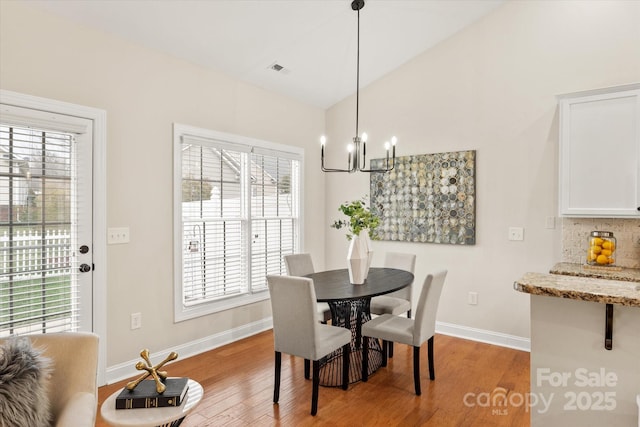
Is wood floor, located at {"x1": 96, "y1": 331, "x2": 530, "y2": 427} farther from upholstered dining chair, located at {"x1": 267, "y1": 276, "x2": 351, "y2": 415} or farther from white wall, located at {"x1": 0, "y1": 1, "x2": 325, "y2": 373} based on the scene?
white wall, located at {"x1": 0, "y1": 1, "x2": 325, "y2": 373}

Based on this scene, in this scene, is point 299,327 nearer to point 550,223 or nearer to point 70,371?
point 70,371

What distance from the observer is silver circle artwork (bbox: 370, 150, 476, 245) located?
4012 mm

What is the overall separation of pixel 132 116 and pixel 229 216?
1.28m

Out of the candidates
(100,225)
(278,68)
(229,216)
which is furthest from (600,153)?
(100,225)

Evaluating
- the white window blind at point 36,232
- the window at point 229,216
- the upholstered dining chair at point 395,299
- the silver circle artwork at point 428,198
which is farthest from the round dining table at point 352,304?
the white window blind at point 36,232

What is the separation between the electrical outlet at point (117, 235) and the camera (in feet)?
9.72

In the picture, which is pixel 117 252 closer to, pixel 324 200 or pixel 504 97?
pixel 324 200

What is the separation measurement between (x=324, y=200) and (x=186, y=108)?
2.21 meters

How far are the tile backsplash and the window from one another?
2794mm

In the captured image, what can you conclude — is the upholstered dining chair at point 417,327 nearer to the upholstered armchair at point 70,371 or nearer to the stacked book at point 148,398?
the stacked book at point 148,398

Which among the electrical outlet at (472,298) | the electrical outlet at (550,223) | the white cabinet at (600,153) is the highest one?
the white cabinet at (600,153)

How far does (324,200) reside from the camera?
5.14 m

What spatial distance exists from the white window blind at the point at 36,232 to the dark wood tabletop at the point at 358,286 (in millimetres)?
1805

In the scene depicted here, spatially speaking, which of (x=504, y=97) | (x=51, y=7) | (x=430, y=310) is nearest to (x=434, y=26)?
(x=504, y=97)
